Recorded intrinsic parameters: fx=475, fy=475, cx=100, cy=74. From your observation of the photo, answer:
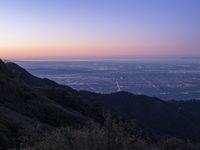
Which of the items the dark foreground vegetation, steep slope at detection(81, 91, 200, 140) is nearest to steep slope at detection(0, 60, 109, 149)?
the dark foreground vegetation

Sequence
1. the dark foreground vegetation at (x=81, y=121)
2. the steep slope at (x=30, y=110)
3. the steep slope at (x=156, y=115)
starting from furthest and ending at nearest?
the steep slope at (x=156, y=115) < the steep slope at (x=30, y=110) < the dark foreground vegetation at (x=81, y=121)

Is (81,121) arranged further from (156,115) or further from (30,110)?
(156,115)

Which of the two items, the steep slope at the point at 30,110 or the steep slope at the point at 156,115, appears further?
the steep slope at the point at 156,115

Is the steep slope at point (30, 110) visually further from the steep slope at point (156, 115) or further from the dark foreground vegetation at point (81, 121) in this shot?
the steep slope at point (156, 115)

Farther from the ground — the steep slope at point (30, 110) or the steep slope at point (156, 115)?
the steep slope at point (30, 110)

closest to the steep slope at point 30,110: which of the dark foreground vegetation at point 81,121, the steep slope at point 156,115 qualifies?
the dark foreground vegetation at point 81,121

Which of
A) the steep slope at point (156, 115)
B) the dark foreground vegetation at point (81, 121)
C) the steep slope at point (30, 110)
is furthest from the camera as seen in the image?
the steep slope at point (156, 115)

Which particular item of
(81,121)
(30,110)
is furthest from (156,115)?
(30,110)

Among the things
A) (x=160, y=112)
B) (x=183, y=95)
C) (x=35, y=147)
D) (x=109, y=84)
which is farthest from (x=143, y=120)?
(x=109, y=84)

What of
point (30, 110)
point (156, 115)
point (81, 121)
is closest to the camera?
point (81, 121)
